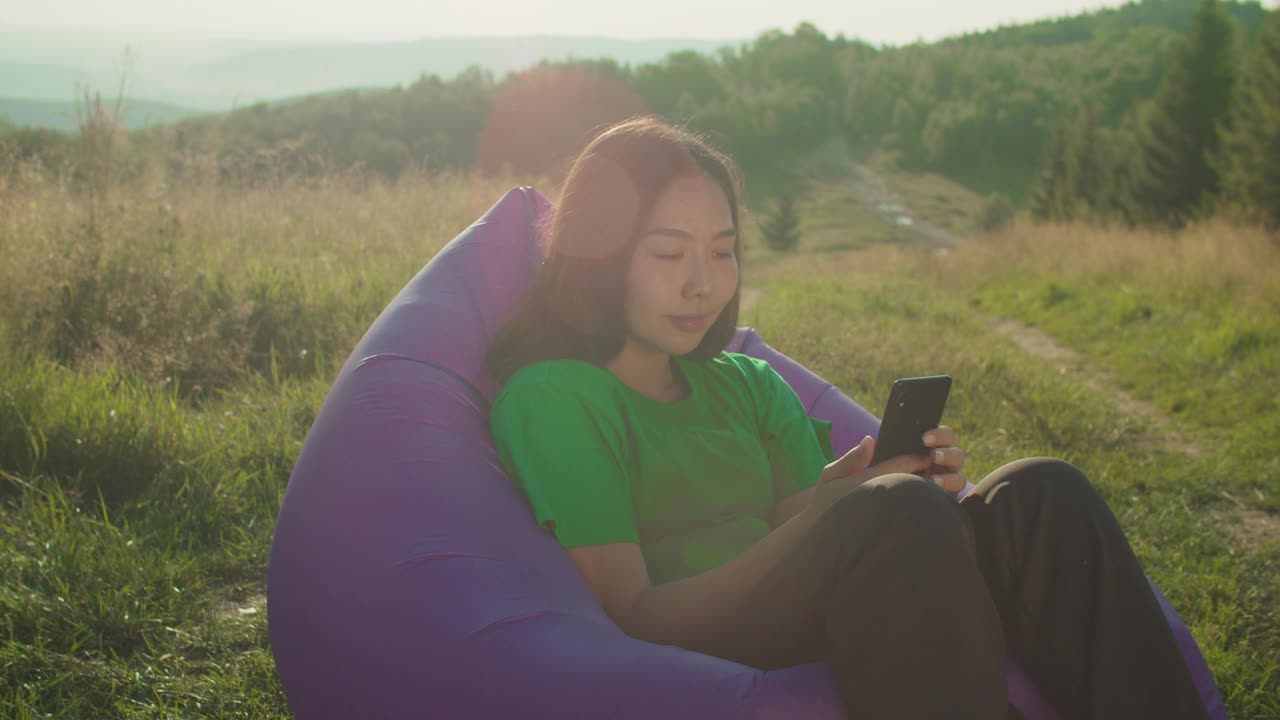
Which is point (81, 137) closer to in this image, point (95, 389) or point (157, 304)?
point (157, 304)

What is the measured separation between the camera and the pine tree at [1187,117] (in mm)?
25578

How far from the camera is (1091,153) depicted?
35562mm

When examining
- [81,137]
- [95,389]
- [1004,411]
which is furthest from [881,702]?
[81,137]

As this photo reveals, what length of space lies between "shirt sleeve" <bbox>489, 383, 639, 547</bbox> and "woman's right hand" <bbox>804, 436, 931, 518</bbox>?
453 mm

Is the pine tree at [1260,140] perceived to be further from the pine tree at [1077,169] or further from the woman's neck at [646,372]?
the woman's neck at [646,372]

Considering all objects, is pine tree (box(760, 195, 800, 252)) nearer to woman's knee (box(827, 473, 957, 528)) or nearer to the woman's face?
the woman's face

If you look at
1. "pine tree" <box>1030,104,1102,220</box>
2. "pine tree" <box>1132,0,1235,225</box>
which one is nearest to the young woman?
"pine tree" <box>1132,0,1235,225</box>

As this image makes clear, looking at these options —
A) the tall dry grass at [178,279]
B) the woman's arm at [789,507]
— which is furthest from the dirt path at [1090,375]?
the tall dry grass at [178,279]

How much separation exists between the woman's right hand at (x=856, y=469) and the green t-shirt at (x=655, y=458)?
14 centimetres

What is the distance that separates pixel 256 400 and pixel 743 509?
8.46 feet

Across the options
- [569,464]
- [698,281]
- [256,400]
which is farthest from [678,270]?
[256,400]

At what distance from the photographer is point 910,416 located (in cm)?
183

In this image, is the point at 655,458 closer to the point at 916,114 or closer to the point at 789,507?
the point at 789,507

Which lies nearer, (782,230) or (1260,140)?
(1260,140)
